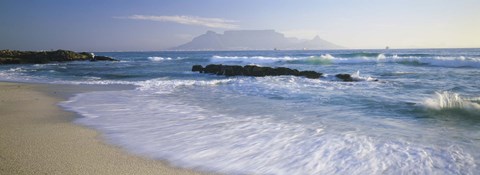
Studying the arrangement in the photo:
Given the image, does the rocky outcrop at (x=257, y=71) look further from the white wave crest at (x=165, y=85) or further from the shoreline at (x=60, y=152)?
the shoreline at (x=60, y=152)

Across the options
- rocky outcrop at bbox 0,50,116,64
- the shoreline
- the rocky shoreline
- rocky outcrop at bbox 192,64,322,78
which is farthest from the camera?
rocky outcrop at bbox 0,50,116,64

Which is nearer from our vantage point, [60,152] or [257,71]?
[60,152]

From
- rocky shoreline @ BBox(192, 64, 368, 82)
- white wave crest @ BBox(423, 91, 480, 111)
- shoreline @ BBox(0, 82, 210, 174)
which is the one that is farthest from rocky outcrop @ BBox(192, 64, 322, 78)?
shoreline @ BBox(0, 82, 210, 174)

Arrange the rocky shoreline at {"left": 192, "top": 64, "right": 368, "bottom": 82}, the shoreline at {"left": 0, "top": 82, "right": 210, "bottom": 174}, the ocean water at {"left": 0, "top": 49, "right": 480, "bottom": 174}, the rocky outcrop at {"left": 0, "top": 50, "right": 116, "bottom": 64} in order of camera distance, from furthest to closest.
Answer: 1. the rocky outcrop at {"left": 0, "top": 50, "right": 116, "bottom": 64}
2. the rocky shoreline at {"left": 192, "top": 64, "right": 368, "bottom": 82}
3. the ocean water at {"left": 0, "top": 49, "right": 480, "bottom": 174}
4. the shoreline at {"left": 0, "top": 82, "right": 210, "bottom": 174}

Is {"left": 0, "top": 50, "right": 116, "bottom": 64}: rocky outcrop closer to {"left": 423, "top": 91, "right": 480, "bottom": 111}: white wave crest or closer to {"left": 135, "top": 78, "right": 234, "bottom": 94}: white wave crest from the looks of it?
{"left": 135, "top": 78, "right": 234, "bottom": 94}: white wave crest

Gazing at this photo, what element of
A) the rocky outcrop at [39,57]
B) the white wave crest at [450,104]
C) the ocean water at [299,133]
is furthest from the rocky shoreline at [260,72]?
the rocky outcrop at [39,57]

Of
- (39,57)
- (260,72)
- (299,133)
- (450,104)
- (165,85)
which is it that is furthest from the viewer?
(39,57)

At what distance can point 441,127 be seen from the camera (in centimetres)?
585

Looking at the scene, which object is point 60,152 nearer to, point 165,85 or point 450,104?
point 450,104

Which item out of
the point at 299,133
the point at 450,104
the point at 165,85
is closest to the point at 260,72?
the point at 165,85

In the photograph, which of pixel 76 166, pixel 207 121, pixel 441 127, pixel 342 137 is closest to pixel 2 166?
pixel 76 166

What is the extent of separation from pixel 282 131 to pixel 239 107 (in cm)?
284

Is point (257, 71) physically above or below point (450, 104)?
above

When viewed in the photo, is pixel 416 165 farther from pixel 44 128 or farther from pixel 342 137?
pixel 44 128
